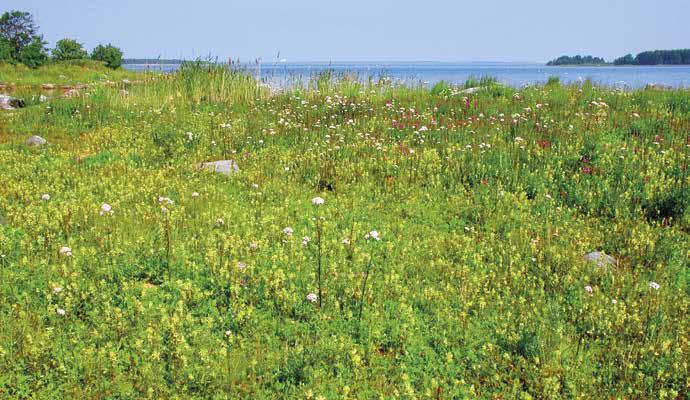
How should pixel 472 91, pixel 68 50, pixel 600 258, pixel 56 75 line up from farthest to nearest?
pixel 68 50, pixel 56 75, pixel 472 91, pixel 600 258

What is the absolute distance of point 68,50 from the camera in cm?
4962

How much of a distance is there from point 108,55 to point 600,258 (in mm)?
51829

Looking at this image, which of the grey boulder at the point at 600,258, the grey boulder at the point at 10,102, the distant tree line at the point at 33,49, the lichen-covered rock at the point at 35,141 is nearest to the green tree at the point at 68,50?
the distant tree line at the point at 33,49

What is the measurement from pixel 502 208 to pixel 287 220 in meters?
3.21

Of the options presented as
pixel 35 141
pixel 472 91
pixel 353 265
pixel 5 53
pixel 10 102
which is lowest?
pixel 353 265

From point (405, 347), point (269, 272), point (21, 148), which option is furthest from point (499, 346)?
point (21, 148)

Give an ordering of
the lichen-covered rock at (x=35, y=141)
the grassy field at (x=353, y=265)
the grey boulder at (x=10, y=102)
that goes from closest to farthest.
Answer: the grassy field at (x=353, y=265) < the lichen-covered rock at (x=35, y=141) < the grey boulder at (x=10, y=102)

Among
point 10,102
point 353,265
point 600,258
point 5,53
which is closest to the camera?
point 353,265

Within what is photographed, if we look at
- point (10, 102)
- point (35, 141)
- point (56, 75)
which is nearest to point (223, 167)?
point (35, 141)

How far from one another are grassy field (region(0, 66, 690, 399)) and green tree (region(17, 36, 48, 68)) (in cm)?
3664

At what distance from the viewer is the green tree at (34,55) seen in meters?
42.3

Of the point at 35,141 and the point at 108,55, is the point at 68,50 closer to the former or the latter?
the point at 108,55

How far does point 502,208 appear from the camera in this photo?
26.3 feet

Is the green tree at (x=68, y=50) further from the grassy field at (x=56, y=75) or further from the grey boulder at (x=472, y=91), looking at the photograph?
the grey boulder at (x=472, y=91)
